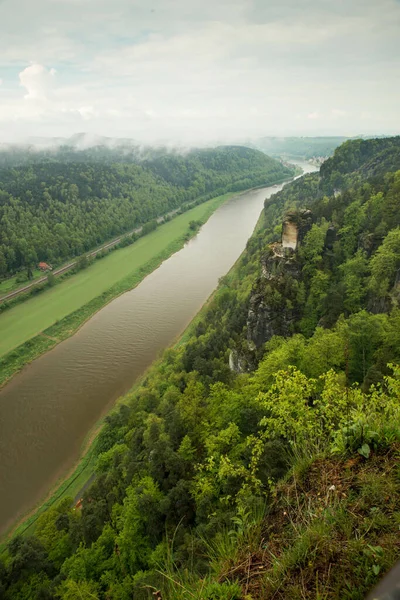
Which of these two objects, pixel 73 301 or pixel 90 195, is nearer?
pixel 73 301

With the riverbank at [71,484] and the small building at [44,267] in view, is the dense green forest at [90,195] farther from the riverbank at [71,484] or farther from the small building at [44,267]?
the riverbank at [71,484]

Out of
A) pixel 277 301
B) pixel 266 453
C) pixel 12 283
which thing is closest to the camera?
pixel 266 453

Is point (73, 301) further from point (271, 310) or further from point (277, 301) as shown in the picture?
point (277, 301)

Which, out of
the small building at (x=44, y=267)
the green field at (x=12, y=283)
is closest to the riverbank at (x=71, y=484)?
the green field at (x=12, y=283)

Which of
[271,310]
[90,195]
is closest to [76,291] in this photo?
[271,310]

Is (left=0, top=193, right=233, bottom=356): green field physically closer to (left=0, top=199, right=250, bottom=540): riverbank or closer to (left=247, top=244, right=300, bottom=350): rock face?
(left=0, top=199, right=250, bottom=540): riverbank

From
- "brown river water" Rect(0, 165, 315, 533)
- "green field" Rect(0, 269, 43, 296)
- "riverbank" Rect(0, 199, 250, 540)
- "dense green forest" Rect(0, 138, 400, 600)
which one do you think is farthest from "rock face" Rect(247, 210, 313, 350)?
"green field" Rect(0, 269, 43, 296)

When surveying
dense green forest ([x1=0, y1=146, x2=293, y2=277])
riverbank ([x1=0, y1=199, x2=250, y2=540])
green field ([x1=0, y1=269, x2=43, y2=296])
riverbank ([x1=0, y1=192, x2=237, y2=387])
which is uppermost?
dense green forest ([x1=0, y1=146, x2=293, y2=277])

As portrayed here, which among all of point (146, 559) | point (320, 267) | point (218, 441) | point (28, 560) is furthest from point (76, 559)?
point (320, 267)
